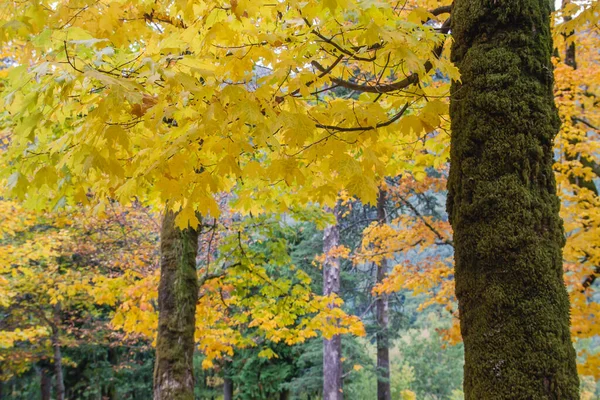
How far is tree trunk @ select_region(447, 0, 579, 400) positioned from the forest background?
0.21m

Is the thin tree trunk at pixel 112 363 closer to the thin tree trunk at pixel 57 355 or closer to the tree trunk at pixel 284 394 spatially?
the thin tree trunk at pixel 57 355

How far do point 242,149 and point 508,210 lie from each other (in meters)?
1.46

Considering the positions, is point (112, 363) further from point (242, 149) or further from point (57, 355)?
point (242, 149)

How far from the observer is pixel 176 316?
15.2ft

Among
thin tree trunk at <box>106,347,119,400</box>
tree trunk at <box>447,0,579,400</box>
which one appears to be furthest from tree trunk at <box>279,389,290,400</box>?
tree trunk at <box>447,0,579,400</box>

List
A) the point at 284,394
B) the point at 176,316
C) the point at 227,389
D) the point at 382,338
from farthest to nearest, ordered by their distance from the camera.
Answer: the point at 227,389 → the point at 284,394 → the point at 382,338 → the point at 176,316

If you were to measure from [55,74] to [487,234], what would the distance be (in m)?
1.99

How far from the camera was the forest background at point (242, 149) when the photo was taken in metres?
2.04

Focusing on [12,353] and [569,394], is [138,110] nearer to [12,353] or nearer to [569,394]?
[569,394]

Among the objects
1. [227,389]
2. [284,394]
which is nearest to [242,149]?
[284,394]

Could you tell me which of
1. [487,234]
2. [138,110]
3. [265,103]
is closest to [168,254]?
[138,110]

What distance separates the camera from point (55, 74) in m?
1.80

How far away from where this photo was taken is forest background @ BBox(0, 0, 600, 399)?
2041mm

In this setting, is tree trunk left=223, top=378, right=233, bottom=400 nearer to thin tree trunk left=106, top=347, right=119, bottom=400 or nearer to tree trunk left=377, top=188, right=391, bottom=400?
thin tree trunk left=106, top=347, right=119, bottom=400
